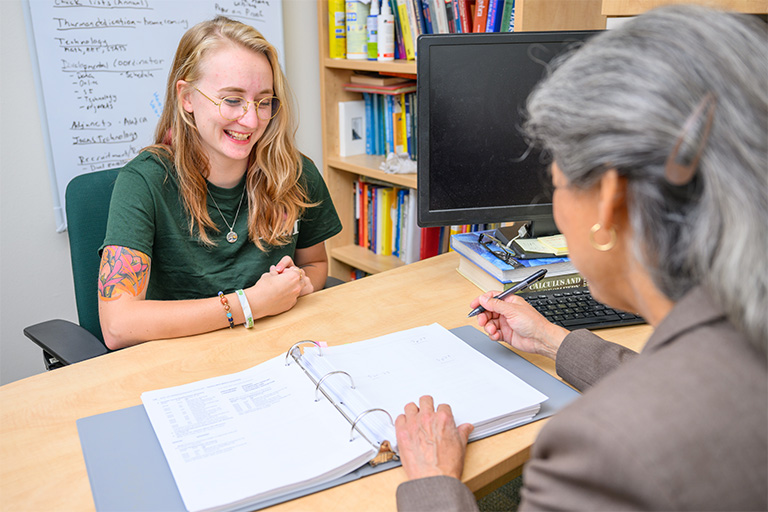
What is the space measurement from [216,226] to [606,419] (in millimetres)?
1184

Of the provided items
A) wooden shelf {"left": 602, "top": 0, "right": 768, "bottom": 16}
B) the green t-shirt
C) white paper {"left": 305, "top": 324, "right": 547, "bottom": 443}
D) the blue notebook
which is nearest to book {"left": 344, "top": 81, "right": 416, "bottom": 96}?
the green t-shirt

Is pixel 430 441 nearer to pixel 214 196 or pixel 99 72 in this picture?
pixel 214 196

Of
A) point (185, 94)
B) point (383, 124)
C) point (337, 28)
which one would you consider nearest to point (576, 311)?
point (185, 94)

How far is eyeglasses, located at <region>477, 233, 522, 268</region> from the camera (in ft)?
4.50

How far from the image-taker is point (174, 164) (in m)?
1.50

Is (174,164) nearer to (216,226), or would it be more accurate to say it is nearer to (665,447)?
(216,226)

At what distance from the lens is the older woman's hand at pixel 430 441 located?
81 centimetres

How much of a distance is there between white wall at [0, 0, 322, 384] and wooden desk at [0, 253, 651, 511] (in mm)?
1208

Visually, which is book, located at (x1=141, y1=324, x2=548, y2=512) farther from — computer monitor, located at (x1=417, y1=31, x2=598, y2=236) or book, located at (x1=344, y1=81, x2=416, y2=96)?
book, located at (x1=344, y1=81, x2=416, y2=96)

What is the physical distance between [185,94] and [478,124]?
0.71 meters

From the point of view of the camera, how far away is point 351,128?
2.62m

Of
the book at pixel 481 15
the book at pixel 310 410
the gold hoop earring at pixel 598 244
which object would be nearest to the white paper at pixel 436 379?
the book at pixel 310 410

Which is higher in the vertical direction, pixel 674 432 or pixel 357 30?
pixel 357 30

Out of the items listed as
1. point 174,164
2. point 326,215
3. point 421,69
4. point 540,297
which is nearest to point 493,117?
point 421,69
